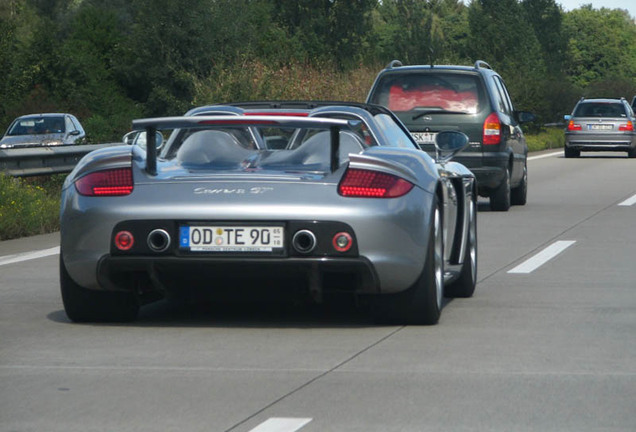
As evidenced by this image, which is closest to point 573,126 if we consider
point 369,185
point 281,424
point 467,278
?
point 467,278

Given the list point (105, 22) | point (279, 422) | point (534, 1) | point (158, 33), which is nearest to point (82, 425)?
point (279, 422)

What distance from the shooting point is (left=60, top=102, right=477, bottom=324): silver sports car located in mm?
7688

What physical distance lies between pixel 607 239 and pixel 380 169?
7147mm

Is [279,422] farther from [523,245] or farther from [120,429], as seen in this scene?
[523,245]

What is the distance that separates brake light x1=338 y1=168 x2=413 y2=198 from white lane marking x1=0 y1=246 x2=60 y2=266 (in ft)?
16.8

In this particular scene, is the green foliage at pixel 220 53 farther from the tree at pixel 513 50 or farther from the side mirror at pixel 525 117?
the side mirror at pixel 525 117

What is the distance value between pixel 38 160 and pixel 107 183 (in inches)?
412

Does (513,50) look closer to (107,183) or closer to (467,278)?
(467,278)

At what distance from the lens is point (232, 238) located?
770 cm

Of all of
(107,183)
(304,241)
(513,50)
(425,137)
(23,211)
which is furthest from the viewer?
(513,50)

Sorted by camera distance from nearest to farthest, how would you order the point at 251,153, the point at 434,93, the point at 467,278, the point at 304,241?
the point at 304,241 → the point at 251,153 → the point at 467,278 → the point at 434,93

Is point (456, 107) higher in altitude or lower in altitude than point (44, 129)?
higher

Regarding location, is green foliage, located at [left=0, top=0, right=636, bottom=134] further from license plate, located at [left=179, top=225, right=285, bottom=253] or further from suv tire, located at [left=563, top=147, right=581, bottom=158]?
license plate, located at [left=179, top=225, right=285, bottom=253]

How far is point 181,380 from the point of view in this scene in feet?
21.4
